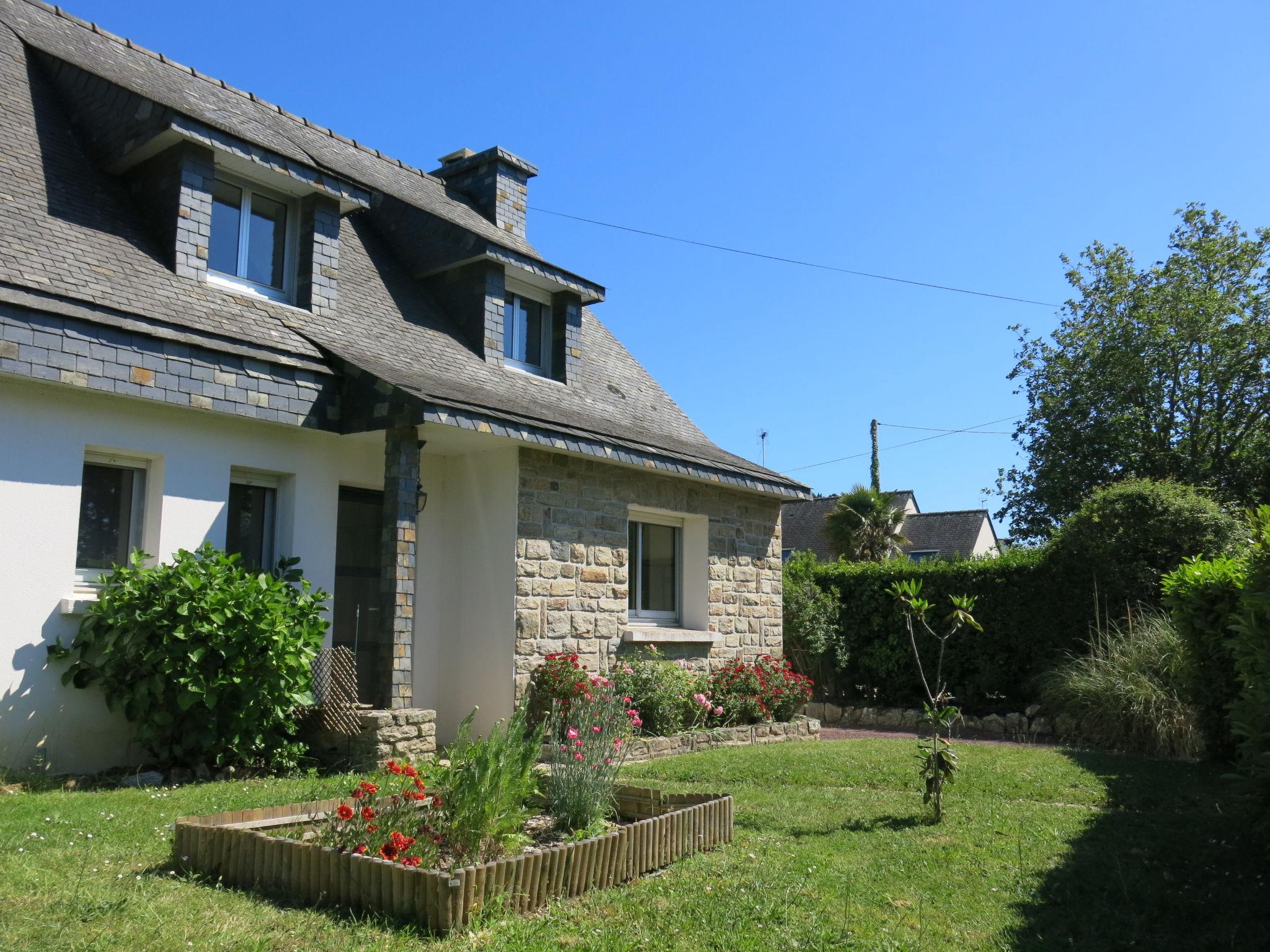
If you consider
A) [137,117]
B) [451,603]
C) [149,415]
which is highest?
[137,117]

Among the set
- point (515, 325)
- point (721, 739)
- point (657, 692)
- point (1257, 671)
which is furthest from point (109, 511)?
point (1257, 671)

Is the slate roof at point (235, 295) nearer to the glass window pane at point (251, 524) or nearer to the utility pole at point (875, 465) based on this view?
the glass window pane at point (251, 524)

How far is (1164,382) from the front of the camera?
24844 millimetres

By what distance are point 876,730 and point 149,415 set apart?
32.1ft

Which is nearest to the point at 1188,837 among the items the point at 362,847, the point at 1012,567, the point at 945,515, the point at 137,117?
the point at 362,847

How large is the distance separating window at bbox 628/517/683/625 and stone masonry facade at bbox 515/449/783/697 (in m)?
0.28

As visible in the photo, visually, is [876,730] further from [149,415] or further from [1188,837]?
[149,415]

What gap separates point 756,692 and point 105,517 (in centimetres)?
746

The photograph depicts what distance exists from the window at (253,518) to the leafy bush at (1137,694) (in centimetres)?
877

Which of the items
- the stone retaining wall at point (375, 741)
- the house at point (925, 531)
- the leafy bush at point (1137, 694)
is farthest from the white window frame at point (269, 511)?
the house at point (925, 531)

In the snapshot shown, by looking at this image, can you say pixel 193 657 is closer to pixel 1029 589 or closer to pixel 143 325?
pixel 143 325

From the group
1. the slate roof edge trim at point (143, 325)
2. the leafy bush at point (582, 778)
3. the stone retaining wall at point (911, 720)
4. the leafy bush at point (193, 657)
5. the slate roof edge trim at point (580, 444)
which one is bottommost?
the stone retaining wall at point (911, 720)

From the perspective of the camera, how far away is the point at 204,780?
744cm

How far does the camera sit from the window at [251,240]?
9.60 meters
